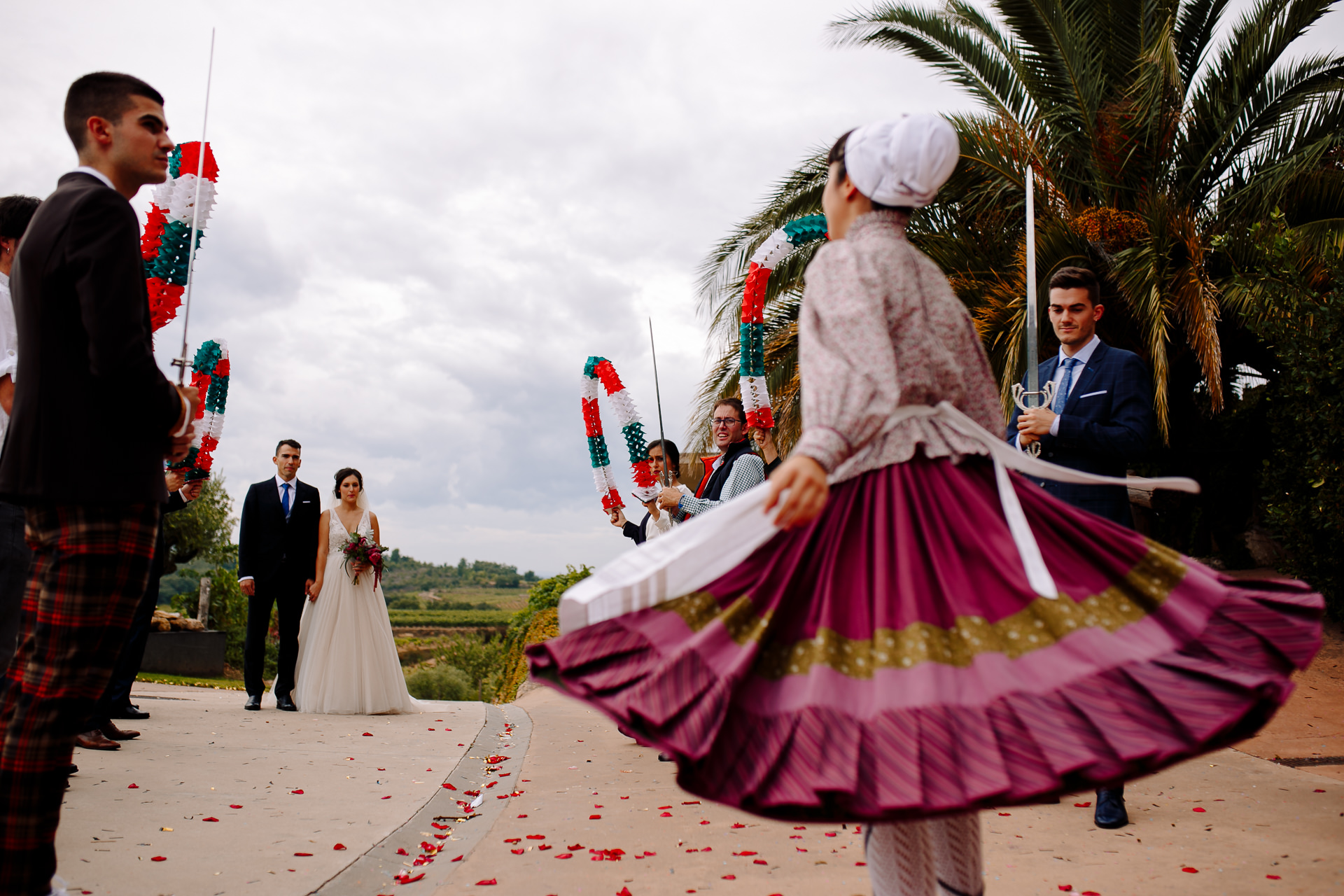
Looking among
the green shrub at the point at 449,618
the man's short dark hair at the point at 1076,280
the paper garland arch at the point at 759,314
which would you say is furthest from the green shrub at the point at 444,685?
the man's short dark hair at the point at 1076,280

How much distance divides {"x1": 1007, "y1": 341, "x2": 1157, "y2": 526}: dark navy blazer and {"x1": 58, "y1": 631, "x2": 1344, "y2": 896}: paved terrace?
4.53ft

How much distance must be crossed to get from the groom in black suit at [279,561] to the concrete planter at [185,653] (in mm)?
10389

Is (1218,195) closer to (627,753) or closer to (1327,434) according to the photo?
(1327,434)

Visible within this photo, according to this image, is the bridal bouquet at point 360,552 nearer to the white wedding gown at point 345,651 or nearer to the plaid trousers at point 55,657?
the white wedding gown at point 345,651

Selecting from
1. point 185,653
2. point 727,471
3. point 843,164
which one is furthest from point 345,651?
point 185,653

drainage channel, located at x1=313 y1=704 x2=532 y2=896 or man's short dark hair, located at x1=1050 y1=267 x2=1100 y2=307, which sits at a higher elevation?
man's short dark hair, located at x1=1050 y1=267 x2=1100 y2=307

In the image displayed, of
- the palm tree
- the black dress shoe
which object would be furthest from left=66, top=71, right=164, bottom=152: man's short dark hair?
the palm tree

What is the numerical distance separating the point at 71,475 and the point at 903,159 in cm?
229

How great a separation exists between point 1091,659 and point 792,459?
0.72 meters

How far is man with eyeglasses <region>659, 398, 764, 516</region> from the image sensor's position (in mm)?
5559

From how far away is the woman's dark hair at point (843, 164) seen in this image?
91.8 inches

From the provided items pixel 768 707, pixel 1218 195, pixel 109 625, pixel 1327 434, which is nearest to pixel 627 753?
pixel 109 625

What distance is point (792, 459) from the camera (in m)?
1.99

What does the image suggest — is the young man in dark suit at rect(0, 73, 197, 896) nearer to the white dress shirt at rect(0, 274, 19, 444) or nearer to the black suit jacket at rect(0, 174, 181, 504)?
the black suit jacket at rect(0, 174, 181, 504)
